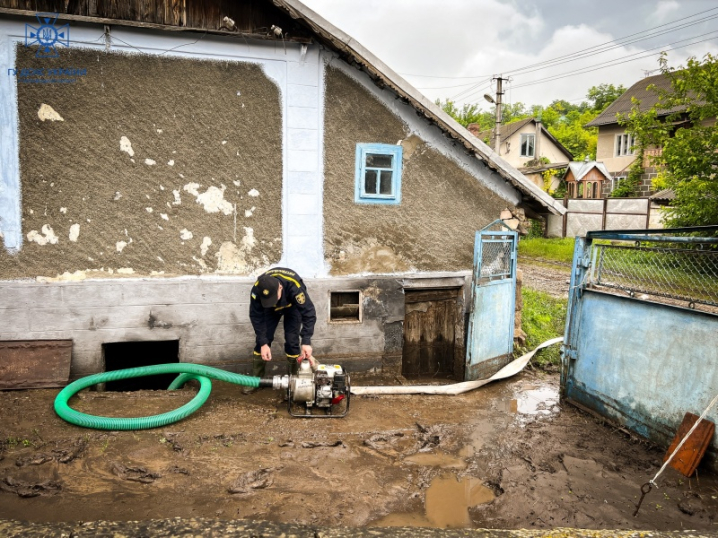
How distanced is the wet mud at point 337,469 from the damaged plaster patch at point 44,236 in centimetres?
193

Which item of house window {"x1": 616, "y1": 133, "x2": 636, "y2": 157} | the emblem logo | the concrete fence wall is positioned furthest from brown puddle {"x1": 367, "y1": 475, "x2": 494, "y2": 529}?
house window {"x1": 616, "y1": 133, "x2": 636, "y2": 157}

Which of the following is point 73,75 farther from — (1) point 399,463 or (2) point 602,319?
(2) point 602,319

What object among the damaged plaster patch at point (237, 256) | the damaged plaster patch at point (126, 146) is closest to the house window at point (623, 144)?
the damaged plaster patch at point (237, 256)

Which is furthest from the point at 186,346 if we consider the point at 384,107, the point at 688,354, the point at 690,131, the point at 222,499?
the point at 690,131

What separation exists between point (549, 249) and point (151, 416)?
19.6 metres

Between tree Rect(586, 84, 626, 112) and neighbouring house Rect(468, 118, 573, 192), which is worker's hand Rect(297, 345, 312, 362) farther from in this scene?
tree Rect(586, 84, 626, 112)

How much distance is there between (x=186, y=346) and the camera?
690 centimetres

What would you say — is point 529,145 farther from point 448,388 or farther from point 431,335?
point 448,388

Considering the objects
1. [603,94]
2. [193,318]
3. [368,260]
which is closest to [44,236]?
[193,318]

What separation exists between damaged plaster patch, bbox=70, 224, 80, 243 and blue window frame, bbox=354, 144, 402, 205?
3.79 m

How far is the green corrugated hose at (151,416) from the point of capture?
5.23m

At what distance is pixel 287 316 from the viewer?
665 cm

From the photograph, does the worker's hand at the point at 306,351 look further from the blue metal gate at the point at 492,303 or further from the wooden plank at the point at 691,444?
the wooden plank at the point at 691,444

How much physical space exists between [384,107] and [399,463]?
4.94 metres
